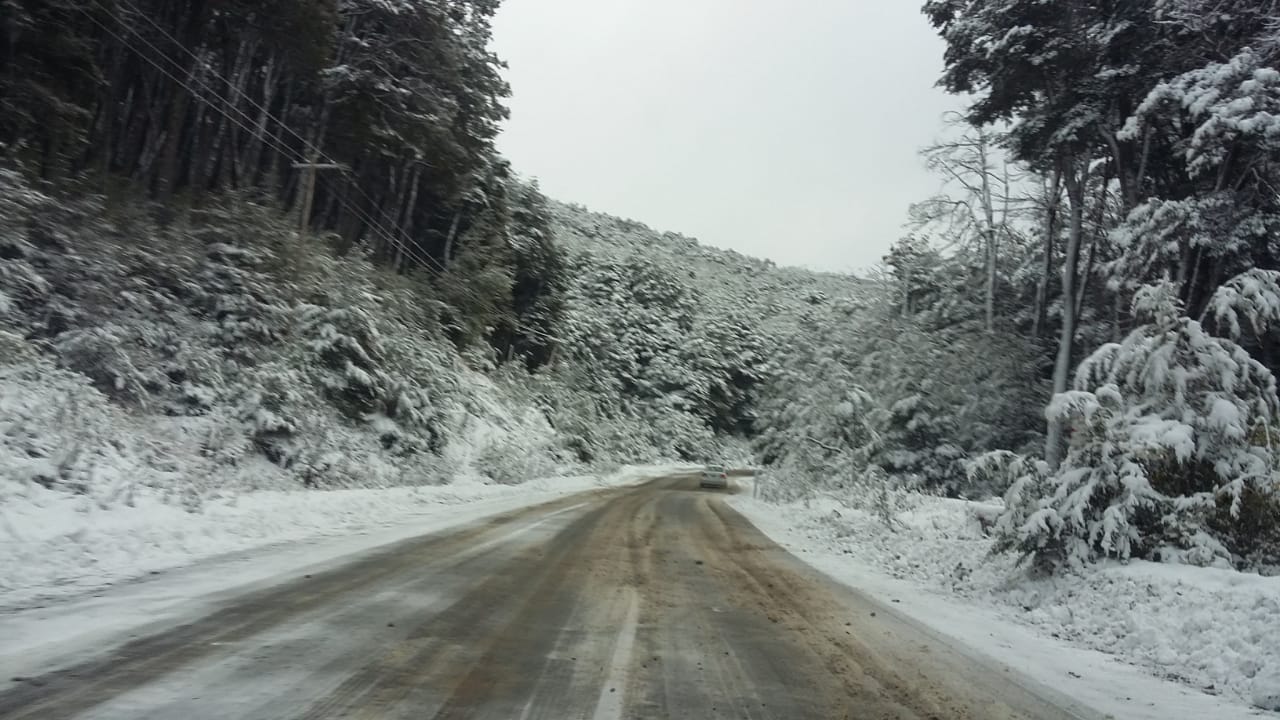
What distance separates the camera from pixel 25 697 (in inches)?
137

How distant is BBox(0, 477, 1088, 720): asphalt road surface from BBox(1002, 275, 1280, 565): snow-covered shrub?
2.46 metres

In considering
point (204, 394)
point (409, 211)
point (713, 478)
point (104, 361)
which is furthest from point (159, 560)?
point (713, 478)

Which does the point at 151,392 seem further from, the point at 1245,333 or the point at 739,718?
the point at 1245,333

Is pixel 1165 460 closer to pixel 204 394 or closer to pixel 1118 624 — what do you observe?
pixel 1118 624

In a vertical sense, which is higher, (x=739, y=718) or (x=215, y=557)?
(x=739, y=718)

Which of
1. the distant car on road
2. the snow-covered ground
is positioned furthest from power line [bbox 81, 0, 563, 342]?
the snow-covered ground

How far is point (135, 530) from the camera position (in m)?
7.68

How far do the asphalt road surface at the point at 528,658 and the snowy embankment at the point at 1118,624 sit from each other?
1.91 ft

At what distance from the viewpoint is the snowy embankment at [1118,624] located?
5051 millimetres

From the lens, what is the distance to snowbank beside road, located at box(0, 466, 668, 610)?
6012mm

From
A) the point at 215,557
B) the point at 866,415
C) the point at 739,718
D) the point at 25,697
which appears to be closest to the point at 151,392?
the point at 215,557

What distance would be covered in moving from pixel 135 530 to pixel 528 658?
5458 millimetres

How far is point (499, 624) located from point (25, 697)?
9.68ft

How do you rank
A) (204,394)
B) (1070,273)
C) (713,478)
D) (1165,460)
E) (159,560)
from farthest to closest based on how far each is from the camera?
1. (713,478)
2. (1070,273)
3. (204,394)
4. (1165,460)
5. (159,560)
